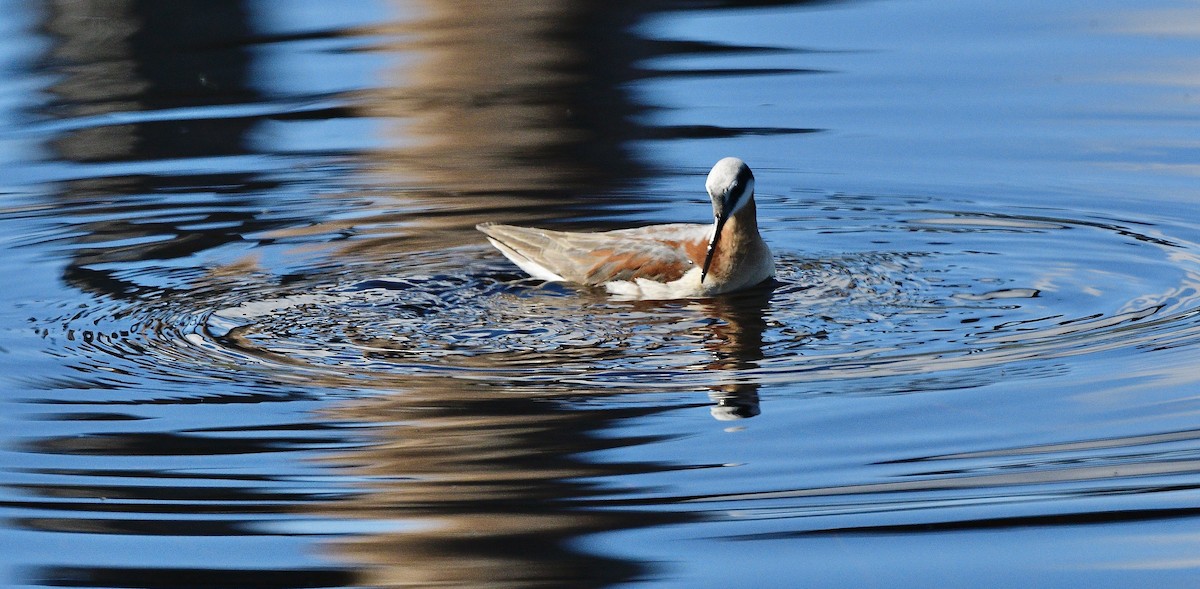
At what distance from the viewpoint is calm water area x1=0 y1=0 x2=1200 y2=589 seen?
226 inches

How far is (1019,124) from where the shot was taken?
1182 cm

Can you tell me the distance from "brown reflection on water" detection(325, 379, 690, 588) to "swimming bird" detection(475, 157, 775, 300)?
2100mm

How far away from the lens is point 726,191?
9039 millimetres

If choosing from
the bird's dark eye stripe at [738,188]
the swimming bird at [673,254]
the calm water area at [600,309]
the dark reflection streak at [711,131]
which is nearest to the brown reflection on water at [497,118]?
the calm water area at [600,309]

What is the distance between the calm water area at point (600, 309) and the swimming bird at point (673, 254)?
135 mm

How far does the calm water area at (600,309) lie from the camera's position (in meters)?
5.75

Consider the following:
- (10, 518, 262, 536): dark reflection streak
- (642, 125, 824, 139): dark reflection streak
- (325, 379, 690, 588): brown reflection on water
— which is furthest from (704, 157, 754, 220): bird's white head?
(10, 518, 262, 536): dark reflection streak

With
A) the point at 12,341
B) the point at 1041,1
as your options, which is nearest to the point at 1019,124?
the point at 1041,1

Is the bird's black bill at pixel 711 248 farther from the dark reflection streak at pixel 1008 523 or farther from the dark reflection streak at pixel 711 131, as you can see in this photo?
the dark reflection streak at pixel 1008 523

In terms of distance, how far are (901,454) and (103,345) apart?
365 cm

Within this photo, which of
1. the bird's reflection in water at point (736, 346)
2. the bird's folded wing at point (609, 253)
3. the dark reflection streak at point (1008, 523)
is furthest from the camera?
the bird's folded wing at point (609, 253)

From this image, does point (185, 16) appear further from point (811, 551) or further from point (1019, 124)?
point (811, 551)

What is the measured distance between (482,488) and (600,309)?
273cm

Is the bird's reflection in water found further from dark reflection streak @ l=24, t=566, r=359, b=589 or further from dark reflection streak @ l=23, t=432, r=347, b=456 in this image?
dark reflection streak @ l=24, t=566, r=359, b=589
